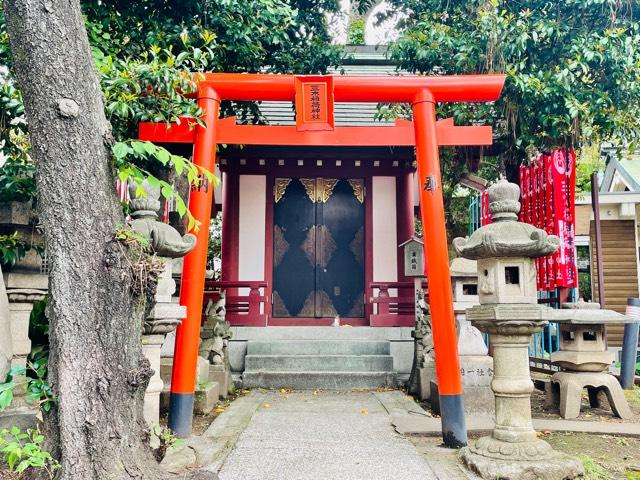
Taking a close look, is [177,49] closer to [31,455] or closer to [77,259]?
[77,259]

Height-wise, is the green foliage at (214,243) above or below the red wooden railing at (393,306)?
A: above

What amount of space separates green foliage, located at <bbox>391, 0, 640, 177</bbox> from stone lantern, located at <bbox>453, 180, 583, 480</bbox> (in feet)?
11.5

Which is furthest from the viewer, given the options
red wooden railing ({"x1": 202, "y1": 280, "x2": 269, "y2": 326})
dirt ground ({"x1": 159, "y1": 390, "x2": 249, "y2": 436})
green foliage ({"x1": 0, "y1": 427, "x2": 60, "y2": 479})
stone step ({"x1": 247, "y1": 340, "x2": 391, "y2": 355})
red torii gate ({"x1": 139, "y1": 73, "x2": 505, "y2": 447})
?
red wooden railing ({"x1": 202, "y1": 280, "x2": 269, "y2": 326})

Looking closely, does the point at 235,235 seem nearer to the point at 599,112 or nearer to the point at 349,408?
the point at 349,408

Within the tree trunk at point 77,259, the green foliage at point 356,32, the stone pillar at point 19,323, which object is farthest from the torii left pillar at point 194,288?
the green foliage at point 356,32

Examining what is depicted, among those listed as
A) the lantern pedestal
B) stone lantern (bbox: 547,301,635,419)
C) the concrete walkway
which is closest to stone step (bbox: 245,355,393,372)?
Result: the concrete walkway

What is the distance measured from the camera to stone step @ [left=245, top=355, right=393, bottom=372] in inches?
300

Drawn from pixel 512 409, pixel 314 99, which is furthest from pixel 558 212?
pixel 512 409

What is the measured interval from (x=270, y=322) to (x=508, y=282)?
6168 millimetres

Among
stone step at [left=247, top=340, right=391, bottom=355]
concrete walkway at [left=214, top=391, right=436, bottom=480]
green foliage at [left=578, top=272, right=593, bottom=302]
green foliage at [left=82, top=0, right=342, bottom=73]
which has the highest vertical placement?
green foliage at [left=82, top=0, right=342, bottom=73]

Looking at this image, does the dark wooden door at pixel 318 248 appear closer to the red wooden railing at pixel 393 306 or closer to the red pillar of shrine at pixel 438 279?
the red wooden railing at pixel 393 306

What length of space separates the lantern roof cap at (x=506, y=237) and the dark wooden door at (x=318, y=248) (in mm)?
5879

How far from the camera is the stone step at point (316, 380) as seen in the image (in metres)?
7.30

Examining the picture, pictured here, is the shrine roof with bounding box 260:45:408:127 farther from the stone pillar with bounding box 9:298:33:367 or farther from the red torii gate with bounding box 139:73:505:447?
the stone pillar with bounding box 9:298:33:367
